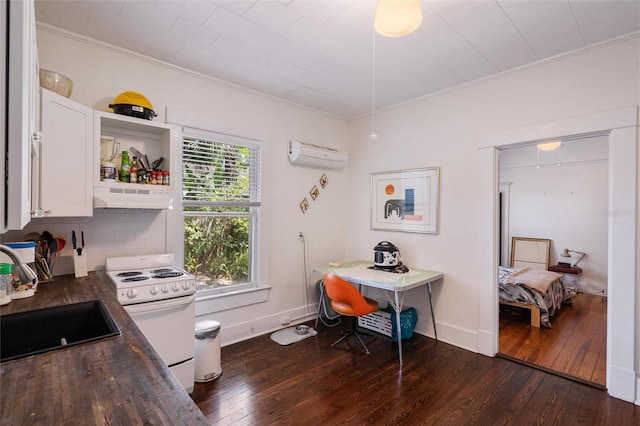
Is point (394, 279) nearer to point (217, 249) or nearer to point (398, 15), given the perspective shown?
point (217, 249)

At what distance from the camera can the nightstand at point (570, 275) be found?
17.1ft

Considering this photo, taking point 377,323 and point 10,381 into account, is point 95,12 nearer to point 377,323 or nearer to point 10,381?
point 10,381

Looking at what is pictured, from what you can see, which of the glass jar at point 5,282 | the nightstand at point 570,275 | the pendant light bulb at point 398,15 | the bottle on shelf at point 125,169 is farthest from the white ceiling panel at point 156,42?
the nightstand at point 570,275

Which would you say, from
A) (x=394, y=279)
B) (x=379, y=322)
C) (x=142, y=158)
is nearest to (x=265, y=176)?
(x=142, y=158)

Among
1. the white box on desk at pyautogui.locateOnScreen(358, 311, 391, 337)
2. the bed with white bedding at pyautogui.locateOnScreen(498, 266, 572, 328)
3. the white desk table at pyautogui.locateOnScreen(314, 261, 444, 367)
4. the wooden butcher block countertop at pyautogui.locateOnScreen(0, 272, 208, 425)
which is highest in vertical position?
the wooden butcher block countertop at pyautogui.locateOnScreen(0, 272, 208, 425)

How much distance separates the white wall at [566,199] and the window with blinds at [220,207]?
4.60 metres

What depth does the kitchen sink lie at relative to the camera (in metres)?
1.39

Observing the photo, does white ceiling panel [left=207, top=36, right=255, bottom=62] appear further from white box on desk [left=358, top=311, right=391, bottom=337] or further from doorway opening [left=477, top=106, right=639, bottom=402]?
white box on desk [left=358, top=311, right=391, bottom=337]

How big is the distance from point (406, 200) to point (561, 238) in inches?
148

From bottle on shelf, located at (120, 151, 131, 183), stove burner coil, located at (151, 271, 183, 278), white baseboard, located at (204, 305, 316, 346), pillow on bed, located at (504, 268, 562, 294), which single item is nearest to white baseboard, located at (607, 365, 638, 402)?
pillow on bed, located at (504, 268, 562, 294)

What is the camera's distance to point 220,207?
10.5 feet

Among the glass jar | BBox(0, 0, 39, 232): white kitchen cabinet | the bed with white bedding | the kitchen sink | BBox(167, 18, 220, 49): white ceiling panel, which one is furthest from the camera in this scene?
the bed with white bedding

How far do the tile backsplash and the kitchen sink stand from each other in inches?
34.5

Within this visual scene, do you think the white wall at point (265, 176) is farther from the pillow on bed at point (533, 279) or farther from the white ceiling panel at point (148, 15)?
the pillow on bed at point (533, 279)
